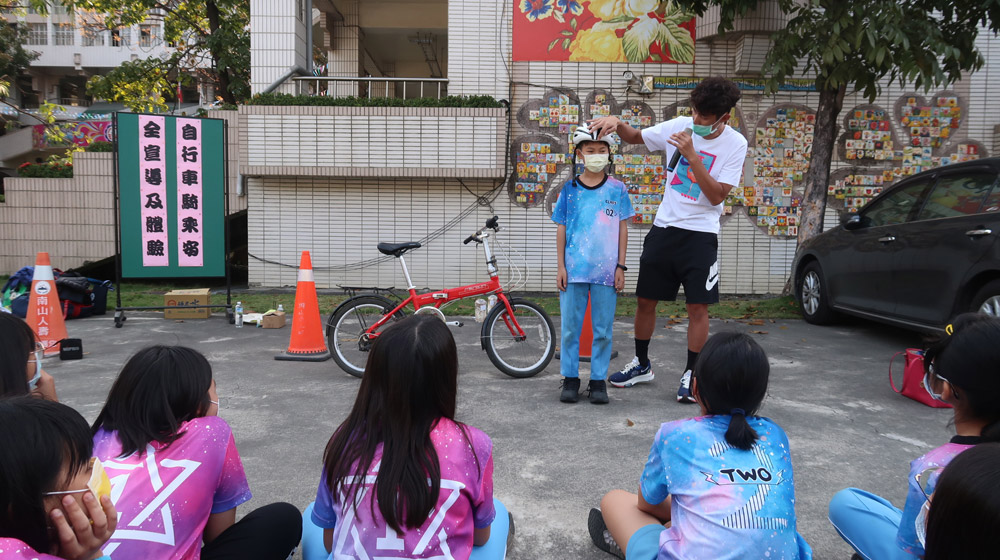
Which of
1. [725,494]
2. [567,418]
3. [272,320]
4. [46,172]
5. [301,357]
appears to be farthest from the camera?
[46,172]

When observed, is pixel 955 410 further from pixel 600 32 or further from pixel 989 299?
pixel 600 32

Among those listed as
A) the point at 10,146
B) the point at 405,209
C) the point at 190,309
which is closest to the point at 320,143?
the point at 405,209

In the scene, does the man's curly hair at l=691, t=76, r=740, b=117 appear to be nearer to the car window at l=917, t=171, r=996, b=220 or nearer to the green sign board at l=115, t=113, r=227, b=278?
the car window at l=917, t=171, r=996, b=220

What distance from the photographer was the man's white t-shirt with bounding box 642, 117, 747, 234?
4.35 meters

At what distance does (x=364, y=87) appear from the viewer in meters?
11.0

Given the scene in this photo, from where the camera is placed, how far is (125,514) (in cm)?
175

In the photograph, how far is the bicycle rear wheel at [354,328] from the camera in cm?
530

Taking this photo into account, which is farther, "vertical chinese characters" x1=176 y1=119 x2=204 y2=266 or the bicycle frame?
"vertical chinese characters" x1=176 y1=119 x2=204 y2=266

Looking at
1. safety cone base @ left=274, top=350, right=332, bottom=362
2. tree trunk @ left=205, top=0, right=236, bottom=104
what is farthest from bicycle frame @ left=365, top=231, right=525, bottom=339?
tree trunk @ left=205, top=0, right=236, bottom=104

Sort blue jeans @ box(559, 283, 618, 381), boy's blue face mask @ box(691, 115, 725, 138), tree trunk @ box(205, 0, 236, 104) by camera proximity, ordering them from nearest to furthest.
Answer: boy's blue face mask @ box(691, 115, 725, 138), blue jeans @ box(559, 283, 618, 381), tree trunk @ box(205, 0, 236, 104)

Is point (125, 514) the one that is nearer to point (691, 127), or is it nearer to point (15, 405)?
point (15, 405)

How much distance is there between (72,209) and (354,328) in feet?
27.9

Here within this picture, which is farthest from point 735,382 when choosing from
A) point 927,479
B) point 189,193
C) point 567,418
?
point 189,193

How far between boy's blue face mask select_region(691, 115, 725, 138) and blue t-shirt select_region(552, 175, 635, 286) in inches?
23.3
